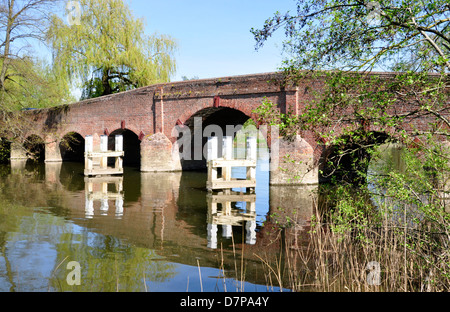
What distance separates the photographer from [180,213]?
9516mm

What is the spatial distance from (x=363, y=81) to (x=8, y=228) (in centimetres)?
670

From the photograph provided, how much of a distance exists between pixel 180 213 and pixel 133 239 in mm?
2480

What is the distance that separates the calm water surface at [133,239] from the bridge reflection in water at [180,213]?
0.02m

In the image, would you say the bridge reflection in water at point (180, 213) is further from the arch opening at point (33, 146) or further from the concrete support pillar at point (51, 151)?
the concrete support pillar at point (51, 151)

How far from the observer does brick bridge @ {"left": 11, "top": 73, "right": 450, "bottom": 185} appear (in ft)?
43.8

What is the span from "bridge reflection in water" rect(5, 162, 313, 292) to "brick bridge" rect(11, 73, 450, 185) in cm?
157

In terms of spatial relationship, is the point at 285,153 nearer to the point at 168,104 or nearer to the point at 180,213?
the point at 180,213

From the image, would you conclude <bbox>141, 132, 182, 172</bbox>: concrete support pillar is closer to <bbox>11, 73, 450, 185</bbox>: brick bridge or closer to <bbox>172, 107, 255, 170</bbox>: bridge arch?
<bbox>11, 73, 450, 185</bbox>: brick bridge

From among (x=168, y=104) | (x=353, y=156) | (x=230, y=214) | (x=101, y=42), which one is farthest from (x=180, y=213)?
(x=101, y=42)

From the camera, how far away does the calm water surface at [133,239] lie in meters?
5.06

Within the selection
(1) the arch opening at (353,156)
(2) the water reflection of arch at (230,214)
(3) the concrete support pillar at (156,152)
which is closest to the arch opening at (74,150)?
(3) the concrete support pillar at (156,152)

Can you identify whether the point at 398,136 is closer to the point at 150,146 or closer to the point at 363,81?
the point at 363,81

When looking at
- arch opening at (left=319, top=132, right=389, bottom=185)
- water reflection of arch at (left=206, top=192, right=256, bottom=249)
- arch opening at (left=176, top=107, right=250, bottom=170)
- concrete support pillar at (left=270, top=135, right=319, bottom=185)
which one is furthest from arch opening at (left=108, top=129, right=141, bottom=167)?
arch opening at (left=319, top=132, right=389, bottom=185)
